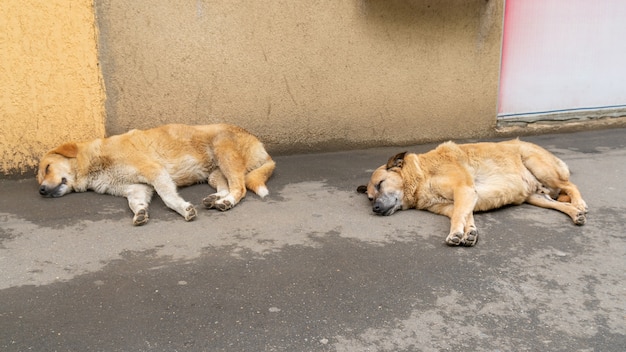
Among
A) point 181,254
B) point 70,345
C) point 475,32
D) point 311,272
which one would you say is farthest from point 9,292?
point 475,32

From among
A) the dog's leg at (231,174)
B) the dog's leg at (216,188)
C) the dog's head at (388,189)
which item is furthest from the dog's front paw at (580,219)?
the dog's leg at (216,188)

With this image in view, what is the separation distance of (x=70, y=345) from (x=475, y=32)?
6.32m

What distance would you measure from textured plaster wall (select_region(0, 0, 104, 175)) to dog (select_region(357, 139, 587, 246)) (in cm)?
314

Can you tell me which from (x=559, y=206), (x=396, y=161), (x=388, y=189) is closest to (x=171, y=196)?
(x=388, y=189)

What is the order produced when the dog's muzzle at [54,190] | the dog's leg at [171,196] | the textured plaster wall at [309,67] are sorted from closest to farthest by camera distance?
the dog's leg at [171,196] < the dog's muzzle at [54,190] < the textured plaster wall at [309,67]

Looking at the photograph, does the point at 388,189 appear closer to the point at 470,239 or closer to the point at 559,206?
the point at 470,239

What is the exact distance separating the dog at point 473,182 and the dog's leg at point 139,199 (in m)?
2.07

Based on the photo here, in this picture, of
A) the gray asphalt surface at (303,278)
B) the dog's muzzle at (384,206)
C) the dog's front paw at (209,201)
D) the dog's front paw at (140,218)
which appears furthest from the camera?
the dog's front paw at (209,201)

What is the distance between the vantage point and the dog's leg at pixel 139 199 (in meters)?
4.68

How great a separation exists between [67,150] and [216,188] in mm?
Answer: 1530

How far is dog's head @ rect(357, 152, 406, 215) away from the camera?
4.93 m

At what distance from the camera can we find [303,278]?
12.0 ft

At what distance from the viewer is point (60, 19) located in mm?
5500

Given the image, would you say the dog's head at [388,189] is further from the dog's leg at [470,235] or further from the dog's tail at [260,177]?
the dog's tail at [260,177]
